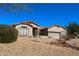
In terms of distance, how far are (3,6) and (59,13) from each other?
1.75 metres

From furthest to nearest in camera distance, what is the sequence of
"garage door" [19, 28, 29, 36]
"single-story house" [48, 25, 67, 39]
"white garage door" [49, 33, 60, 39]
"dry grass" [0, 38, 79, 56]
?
"garage door" [19, 28, 29, 36] < "white garage door" [49, 33, 60, 39] < "single-story house" [48, 25, 67, 39] < "dry grass" [0, 38, 79, 56]

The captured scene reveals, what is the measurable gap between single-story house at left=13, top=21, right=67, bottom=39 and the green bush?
201mm

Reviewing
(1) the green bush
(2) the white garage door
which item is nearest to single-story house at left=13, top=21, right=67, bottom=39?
(2) the white garage door

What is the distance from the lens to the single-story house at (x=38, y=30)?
59.4 ft

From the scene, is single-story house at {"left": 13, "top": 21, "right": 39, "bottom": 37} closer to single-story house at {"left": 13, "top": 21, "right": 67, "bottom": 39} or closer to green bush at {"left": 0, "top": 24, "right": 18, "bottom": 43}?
single-story house at {"left": 13, "top": 21, "right": 67, "bottom": 39}

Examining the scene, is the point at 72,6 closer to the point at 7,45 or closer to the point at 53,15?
the point at 53,15

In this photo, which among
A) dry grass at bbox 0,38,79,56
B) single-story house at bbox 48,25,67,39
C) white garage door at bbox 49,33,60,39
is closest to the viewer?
dry grass at bbox 0,38,79,56

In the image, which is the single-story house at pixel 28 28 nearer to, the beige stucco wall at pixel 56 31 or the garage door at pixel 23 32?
the garage door at pixel 23 32

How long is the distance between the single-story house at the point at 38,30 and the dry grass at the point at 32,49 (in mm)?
257

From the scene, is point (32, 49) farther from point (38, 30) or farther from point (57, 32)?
point (57, 32)

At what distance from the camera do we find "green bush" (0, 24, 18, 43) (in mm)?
18359

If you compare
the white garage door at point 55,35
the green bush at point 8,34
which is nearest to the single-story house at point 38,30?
the white garage door at point 55,35

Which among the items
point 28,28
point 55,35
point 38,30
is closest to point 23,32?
point 28,28

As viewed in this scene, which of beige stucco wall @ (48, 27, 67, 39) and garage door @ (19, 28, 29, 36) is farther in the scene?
garage door @ (19, 28, 29, 36)
